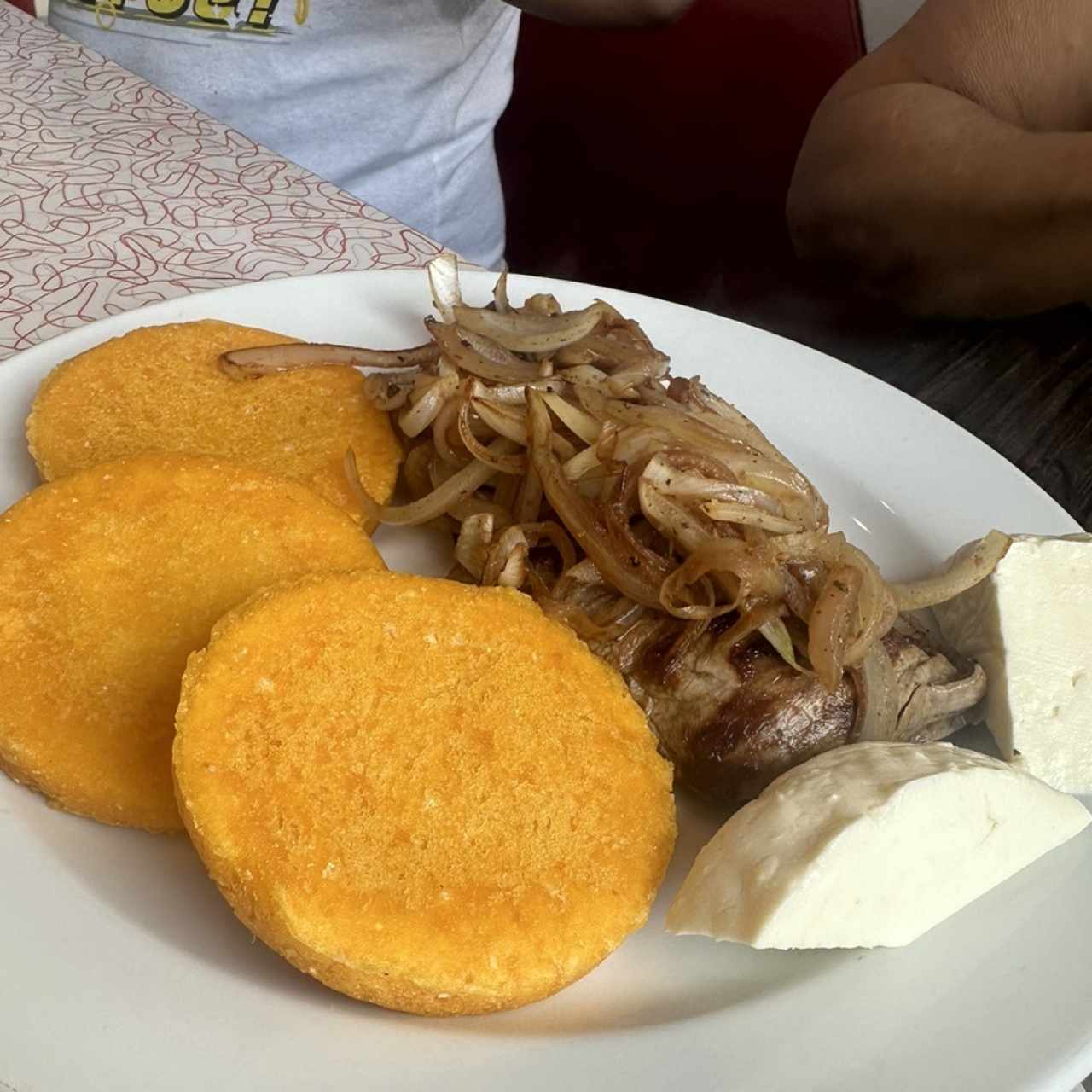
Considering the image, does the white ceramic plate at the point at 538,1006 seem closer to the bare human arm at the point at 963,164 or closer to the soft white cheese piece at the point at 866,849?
the soft white cheese piece at the point at 866,849

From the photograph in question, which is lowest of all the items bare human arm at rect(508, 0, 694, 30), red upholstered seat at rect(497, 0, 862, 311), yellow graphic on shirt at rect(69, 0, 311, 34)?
red upholstered seat at rect(497, 0, 862, 311)

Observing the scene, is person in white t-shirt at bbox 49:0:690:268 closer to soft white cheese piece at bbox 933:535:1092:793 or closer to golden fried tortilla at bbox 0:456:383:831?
golden fried tortilla at bbox 0:456:383:831

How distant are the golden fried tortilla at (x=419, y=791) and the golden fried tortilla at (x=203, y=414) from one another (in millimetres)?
416

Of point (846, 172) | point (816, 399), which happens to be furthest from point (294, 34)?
point (816, 399)

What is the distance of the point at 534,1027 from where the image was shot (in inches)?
43.2

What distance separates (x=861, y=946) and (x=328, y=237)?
171cm

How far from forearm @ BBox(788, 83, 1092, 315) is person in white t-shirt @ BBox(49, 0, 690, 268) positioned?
1.88 feet

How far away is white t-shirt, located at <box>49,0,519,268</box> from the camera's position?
2.70 meters

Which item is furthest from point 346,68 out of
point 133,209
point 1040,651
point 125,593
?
point 1040,651

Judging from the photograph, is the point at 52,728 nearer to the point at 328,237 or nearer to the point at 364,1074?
the point at 364,1074

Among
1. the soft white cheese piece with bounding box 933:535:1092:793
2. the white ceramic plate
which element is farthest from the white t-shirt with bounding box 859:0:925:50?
the white ceramic plate

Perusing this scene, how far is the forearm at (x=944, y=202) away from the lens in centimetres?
251

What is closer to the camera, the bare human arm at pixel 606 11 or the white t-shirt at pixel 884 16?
the bare human arm at pixel 606 11

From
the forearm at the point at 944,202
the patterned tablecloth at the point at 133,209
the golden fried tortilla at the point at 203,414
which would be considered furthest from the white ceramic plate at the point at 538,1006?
the forearm at the point at 944,202
